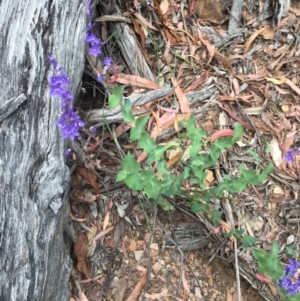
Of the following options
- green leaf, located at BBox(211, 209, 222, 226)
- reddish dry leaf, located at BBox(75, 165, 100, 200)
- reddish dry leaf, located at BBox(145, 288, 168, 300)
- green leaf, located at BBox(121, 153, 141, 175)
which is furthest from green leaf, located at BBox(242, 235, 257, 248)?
reddish dry leaf, located at BBox(75, 165, 100, 200)

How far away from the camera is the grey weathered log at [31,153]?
169 centimetres

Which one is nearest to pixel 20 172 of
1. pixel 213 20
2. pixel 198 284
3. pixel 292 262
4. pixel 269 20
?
pixel 198 284

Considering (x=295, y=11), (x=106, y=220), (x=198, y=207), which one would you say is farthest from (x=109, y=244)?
(x=295, y=11)

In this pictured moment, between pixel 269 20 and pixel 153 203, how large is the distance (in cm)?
105

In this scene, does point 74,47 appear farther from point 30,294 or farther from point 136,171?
point 30,294

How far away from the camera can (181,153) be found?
2.07m

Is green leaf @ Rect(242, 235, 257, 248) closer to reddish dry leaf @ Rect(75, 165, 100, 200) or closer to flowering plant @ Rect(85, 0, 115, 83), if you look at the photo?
reddish dry leaf @ Rect(75, 165, 100, 200)

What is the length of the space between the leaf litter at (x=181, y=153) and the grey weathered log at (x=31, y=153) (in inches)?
8.6

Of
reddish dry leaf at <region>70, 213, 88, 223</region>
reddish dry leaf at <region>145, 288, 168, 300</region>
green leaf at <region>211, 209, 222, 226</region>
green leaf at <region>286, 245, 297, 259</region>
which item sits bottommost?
reddish dry leaf at <region>145, 288, 168, 300</region>

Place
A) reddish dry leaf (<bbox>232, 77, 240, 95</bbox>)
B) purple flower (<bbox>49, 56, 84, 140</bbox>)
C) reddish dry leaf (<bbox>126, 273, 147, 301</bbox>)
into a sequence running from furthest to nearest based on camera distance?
reddish dry leaf (<bbox>232, 77, 240, 95</bbox>) → reddish dry leaf (<bbox>126, 273, 147, 301</bbox>) → purple flower (<bbox>49, 56, 84, 140</bbox>)

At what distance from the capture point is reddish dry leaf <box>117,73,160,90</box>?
7.05 ft

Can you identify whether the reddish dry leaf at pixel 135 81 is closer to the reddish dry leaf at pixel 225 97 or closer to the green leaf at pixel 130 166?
the reddish dry leaf at pixel 225 97

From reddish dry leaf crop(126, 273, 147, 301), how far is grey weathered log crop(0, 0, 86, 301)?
288mm

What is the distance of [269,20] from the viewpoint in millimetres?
2410
